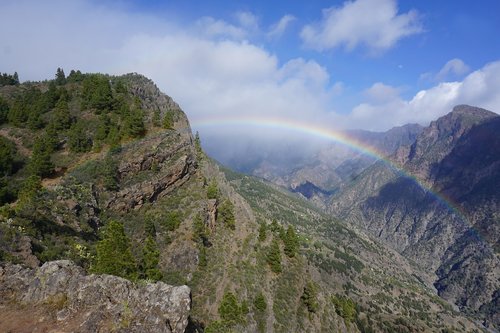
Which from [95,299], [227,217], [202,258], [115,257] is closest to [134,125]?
[227,217]

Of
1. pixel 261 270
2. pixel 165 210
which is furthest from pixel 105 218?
pixel 261 270

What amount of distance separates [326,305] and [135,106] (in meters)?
62.7

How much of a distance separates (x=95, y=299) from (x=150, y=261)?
104 feet

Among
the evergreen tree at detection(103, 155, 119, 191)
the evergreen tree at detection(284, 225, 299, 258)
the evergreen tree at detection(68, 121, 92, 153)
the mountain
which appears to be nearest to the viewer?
the mountain

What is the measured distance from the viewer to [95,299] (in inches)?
953

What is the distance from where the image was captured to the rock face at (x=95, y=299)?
75.0 feet

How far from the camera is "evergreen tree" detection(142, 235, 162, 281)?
175 ft

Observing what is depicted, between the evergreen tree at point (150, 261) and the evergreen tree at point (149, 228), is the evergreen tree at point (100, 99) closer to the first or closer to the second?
the evergreen tree at point (149, 228)

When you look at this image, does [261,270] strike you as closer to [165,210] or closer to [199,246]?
[199,246]

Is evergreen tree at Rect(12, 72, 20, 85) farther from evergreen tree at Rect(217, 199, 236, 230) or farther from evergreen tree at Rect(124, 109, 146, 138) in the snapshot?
evergreen tree at Rect(217, 199, 236, 230)

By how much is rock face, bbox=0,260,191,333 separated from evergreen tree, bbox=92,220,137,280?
60.3 feet

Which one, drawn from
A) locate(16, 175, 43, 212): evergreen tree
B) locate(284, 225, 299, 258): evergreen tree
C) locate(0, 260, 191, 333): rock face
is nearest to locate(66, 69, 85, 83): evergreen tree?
locate(16, 175, 43, 212): evergreen tree

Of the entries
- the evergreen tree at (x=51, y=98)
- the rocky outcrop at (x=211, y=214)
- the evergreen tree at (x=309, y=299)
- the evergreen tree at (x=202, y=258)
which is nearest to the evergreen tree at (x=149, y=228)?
the evergreen tree at (x=202, y=258)

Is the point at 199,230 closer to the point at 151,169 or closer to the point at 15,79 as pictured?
the point at 151,169
